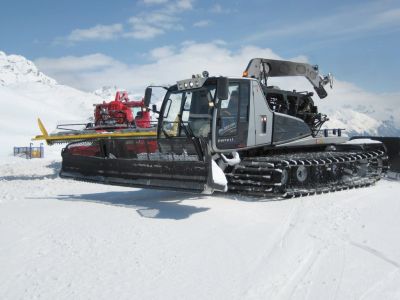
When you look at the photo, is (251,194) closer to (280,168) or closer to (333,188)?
(280,168)

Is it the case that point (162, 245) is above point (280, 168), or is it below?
below

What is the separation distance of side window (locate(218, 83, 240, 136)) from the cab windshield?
9.7 inches

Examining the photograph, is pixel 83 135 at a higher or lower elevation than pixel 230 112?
lower

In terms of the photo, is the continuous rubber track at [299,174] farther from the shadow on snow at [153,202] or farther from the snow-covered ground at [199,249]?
the shadow on snow at [153,202]

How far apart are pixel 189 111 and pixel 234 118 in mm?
896

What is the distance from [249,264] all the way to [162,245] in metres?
1.08

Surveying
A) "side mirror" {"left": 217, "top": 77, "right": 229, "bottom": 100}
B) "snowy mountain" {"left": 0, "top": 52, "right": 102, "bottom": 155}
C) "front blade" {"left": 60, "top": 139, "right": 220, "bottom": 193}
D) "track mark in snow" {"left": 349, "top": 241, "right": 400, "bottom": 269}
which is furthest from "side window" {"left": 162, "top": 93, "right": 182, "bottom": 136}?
"snowy mountain" {"left": 0, "top": 52, "right": 102, "bottom": 155}

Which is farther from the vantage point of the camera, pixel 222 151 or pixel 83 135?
pixel 83 135

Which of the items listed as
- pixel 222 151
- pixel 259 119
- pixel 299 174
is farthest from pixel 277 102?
pixel 222 151

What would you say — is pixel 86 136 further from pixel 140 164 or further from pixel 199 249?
pixel 199 249

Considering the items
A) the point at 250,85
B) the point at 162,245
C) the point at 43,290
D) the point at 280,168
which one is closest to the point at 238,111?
the point at 250,85

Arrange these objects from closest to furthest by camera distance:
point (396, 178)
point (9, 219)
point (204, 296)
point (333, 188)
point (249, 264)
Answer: point (204, 296)
point (249, 264)
point (9, 219)
point (333, 188)
point (396, 178)

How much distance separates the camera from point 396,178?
12297mm

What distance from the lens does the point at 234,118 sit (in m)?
8.45
